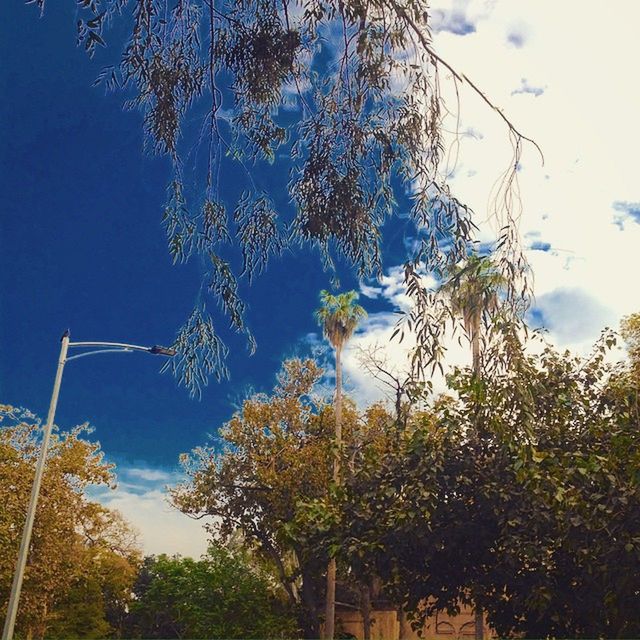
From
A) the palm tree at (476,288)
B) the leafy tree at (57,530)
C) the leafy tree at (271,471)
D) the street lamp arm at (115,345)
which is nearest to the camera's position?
the palm tree at (476,288)

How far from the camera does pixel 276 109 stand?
527 cm

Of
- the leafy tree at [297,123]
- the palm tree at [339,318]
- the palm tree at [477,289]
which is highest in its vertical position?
the palm tree at [339,318]

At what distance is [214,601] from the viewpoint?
74.5 feet

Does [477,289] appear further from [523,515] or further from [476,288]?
[523,515]

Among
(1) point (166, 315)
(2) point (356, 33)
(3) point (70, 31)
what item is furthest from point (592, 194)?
(1) point (166, 315)

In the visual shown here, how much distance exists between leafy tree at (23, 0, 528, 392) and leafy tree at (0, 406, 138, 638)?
1634 centimetres

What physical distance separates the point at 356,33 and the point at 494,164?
3.94 ft

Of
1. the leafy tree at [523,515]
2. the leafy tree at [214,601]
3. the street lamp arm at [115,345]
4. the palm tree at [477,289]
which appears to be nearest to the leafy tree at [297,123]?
the palm tree at [477,289]

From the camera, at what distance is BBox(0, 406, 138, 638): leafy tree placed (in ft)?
63.7

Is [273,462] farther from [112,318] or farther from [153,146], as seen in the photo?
[153,146]

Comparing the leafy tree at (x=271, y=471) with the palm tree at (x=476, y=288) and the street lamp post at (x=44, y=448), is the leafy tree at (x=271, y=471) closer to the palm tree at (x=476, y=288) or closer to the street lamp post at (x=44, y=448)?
the street lamp post at (x=44, y=448)

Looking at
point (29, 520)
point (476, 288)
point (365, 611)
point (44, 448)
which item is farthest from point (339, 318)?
point (476, 288)

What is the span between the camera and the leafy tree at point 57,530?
19422 mm

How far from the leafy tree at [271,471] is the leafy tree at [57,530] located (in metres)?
2.99
